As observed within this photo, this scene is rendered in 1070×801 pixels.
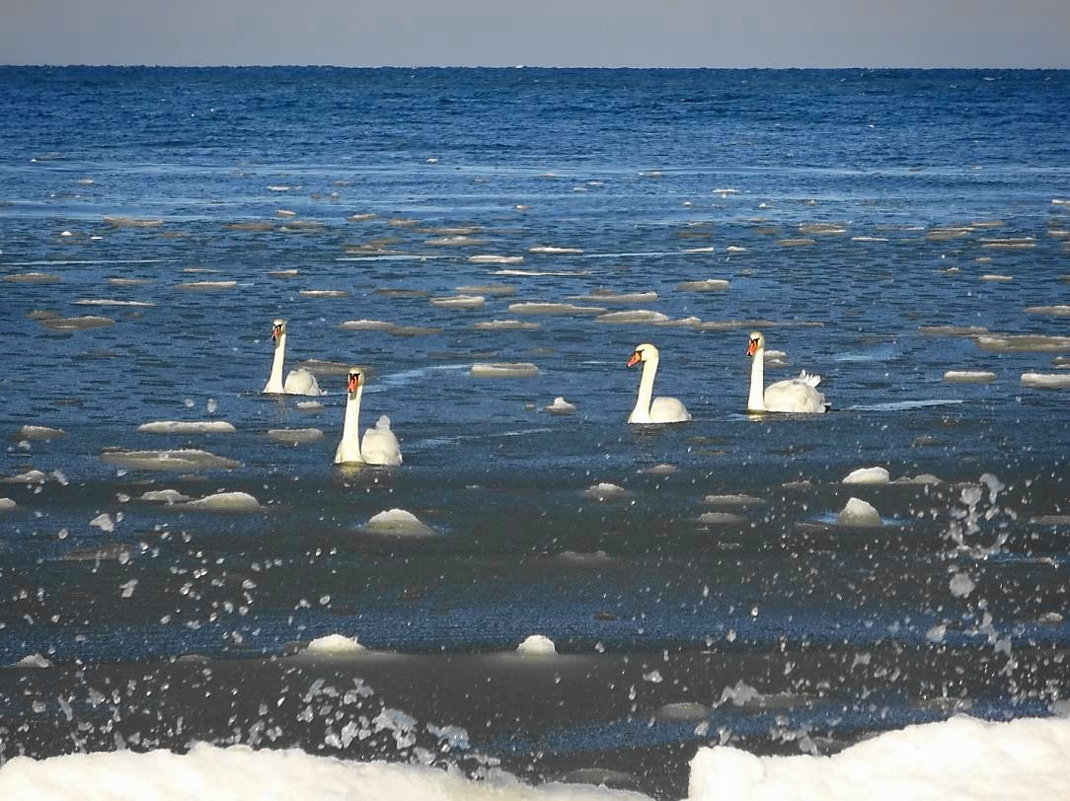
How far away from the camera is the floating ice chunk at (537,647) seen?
7605 millimetres

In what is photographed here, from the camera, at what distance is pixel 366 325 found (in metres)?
17.3

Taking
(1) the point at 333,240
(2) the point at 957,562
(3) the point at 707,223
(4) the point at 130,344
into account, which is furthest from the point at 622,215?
(2) the point at 957,562

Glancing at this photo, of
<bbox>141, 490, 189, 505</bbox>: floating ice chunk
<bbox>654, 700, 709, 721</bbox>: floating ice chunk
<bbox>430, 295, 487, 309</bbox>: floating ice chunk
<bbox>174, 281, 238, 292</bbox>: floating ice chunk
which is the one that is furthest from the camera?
<bbox>174, 281, 238, 292</bbox>: floating ice chunk

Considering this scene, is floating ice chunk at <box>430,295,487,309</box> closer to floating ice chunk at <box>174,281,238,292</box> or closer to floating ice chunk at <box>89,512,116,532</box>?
floating ice chunk at <box>174,281,238,292</box>

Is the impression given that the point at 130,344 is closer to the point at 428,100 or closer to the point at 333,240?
the point at 333,240

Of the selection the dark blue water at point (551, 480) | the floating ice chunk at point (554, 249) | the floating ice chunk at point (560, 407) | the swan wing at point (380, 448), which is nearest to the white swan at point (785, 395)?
the dark blue water at point (551, 480)

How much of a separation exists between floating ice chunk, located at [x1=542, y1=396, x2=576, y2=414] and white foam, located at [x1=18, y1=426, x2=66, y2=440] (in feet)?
11.1

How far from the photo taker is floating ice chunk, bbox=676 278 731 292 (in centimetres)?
2046

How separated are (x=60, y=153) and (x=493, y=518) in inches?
1676

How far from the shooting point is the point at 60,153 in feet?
163

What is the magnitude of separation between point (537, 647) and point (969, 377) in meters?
7.68

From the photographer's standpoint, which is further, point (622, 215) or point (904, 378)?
point (622, 215)

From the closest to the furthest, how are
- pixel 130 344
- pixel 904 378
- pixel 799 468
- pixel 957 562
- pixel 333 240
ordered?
pixel 957 562
pixel 799 468
pixel 904 378
pixel 130 344
pixel 333 240

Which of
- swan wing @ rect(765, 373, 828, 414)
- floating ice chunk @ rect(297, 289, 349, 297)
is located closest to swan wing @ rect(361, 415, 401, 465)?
swan wing @ rect(765, 373, 828, 414)
